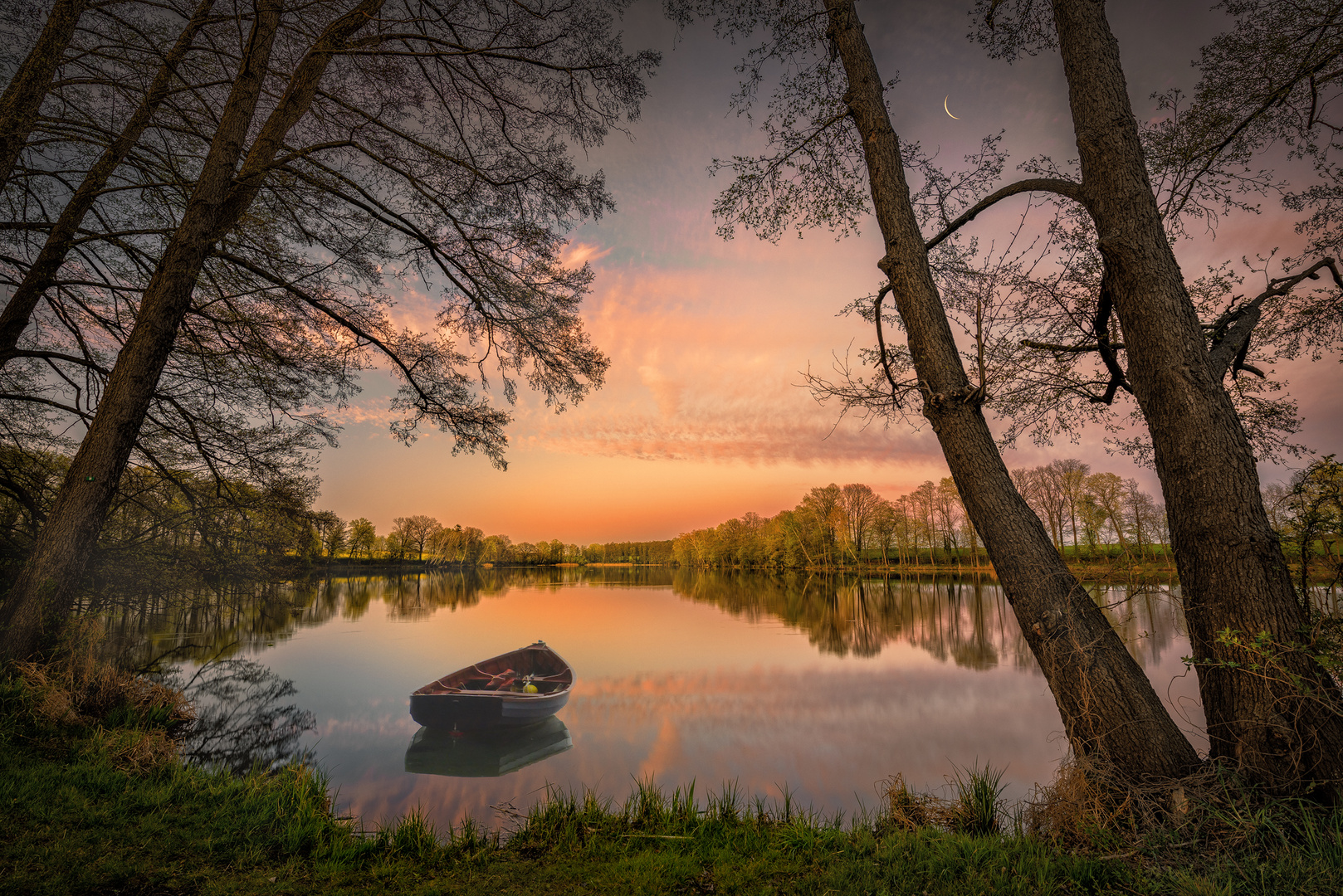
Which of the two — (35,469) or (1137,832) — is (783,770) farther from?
(35,469)

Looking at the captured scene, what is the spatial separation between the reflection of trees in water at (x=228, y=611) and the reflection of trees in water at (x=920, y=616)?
11.4m

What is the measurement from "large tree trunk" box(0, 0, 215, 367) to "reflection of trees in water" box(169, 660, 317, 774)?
528 cm

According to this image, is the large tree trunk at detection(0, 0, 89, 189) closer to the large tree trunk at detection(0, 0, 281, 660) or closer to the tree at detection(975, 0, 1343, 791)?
the large tree trunk at detection(0, 0, 281, 660)

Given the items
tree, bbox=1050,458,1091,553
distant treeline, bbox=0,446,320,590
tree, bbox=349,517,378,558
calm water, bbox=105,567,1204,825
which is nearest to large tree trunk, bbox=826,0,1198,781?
calm water, bbox=105,567,1204,825

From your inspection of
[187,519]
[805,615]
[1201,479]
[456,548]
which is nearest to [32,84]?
[187,519]

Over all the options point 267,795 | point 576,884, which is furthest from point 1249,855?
point 267,795

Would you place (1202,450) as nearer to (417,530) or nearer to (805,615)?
(805,615)

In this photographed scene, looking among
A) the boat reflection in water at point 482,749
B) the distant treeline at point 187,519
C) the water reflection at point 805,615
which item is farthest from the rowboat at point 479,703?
the water reflection at point 805,615

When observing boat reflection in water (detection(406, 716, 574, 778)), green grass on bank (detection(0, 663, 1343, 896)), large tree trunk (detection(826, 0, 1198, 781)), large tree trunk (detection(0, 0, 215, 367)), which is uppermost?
large tree trunk (detection(0, 0, 215, 367))

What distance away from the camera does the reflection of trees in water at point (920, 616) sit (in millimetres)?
15789

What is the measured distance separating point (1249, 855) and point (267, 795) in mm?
5840

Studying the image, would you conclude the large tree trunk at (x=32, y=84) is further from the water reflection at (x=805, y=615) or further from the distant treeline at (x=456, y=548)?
the distant treeline at (x=456, y=548)

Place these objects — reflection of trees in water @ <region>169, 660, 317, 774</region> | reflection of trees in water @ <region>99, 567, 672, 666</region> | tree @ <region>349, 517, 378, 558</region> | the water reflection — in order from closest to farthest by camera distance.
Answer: reflection of trees in water @ <region>169, 660, 317, 774</region>
reflection of trees in water @ <region>99, 567, 672, 666</region>
the water reflection
tree @ <region>349, 517, 378, 558</region>

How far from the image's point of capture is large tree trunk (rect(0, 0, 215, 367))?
5.48 metres
